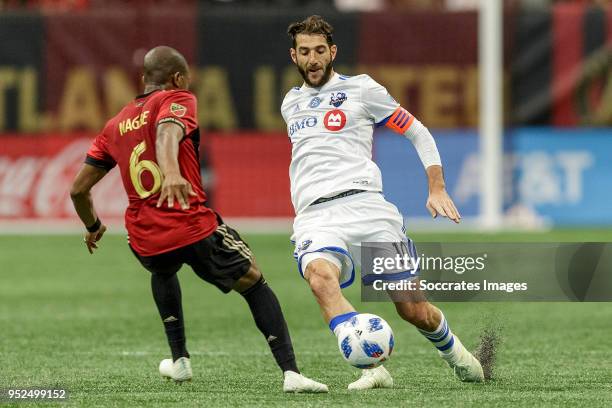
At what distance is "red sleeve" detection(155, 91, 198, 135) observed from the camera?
7.05 metres

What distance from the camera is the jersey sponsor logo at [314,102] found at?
7168 millimetres

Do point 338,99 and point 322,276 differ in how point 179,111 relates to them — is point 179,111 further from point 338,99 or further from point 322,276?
point 322,276

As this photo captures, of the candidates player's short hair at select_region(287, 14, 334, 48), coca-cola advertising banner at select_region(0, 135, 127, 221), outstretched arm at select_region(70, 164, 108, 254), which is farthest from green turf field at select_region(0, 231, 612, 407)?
coca-cola advertising banner at select_region(0, 135, 127, 221)

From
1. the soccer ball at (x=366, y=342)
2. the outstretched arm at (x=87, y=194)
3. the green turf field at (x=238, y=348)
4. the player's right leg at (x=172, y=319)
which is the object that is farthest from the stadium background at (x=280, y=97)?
the soccer ball at (x=366, y=342)

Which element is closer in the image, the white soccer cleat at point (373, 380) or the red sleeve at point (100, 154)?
the white soccer cleat at point (373, 380)

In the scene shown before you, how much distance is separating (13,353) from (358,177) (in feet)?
9.83

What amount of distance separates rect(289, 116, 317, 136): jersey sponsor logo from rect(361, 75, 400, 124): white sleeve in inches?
10.8

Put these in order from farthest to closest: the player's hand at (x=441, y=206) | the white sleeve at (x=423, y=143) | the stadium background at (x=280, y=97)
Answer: the stadium background at (x=280, y=97), the white sleeve at (x=423, y=143), the player's hand at (x=441, y=206)

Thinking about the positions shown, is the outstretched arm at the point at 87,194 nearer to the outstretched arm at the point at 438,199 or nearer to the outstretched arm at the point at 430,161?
the outstretched arm at the point at 430,161

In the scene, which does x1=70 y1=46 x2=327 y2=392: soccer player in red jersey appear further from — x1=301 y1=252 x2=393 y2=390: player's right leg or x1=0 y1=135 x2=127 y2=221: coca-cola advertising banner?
x1=0 y1=135 x2=127 y2=221: coca-cola advertising banner

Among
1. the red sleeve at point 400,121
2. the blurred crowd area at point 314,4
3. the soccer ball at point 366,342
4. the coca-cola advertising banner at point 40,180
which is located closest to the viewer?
the soccer ball at point 366,342

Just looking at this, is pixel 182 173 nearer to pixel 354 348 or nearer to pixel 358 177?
pixel 358 177

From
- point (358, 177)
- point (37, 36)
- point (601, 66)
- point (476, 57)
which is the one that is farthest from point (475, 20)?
point (358, 177)

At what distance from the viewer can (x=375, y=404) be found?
6473mm
